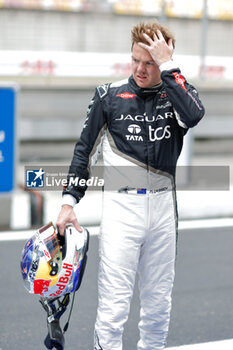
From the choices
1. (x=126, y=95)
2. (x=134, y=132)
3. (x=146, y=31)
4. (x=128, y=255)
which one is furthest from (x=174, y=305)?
(x=146, y=31)

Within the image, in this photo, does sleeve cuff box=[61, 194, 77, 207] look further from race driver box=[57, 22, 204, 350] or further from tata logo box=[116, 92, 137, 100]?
tata logo box=[116, 92, 137, 100]

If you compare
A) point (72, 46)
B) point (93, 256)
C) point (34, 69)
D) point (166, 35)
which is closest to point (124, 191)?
point (166, 35)

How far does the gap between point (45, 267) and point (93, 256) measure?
265 centimetres

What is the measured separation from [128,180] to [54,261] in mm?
522

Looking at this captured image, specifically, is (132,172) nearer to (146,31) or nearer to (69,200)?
(69,200)

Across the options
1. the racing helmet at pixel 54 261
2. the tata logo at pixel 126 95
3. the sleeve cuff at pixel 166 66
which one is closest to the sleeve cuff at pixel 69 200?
the racing helmet at pixel 54 261

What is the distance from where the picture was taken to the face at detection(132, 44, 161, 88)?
307cm

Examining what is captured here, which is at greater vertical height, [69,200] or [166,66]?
[166,66]

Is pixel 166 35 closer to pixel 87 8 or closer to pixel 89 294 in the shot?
pixel 89 294

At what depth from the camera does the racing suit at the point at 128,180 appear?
3.14 metres

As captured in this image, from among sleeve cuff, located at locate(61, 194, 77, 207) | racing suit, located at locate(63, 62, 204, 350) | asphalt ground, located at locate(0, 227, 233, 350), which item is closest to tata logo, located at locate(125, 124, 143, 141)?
racing suit, located at locate(63, 62, 204, 350)

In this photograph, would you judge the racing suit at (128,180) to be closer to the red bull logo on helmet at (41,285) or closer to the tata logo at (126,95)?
the tata logo at (126,95)

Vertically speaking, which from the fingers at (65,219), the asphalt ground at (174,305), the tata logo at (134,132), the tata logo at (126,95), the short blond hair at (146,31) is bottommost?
the asphalt ground at (174,305)

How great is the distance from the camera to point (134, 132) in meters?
3.15
